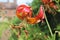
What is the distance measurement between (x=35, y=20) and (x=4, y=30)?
7 centimetres

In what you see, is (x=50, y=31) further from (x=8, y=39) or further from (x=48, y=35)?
(x=8, y=39)

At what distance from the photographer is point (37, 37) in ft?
1.18

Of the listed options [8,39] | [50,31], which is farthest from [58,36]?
[8,39]

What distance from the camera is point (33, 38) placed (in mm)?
367

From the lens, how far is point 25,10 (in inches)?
13.6

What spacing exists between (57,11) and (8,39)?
0.14m

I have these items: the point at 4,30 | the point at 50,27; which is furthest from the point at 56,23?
the point at 4,30

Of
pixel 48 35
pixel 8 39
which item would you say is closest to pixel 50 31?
pixel 48 35

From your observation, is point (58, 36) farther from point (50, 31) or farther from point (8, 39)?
point (8, 39)

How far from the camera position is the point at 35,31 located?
37cm

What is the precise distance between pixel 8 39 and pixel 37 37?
97 mm

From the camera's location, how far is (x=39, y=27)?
40cm

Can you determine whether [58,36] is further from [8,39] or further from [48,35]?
[8,39]

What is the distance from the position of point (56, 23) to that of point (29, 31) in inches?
3.1
